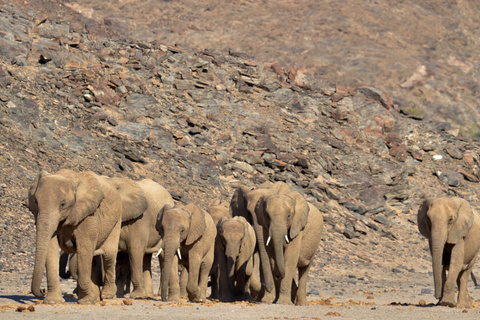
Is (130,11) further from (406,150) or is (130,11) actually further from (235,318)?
(235,318)

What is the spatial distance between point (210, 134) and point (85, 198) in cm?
2231

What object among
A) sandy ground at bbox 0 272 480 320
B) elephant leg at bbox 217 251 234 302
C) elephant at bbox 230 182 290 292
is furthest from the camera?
elephant leg at bbox 217 251 234 302

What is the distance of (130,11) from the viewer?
252 feet

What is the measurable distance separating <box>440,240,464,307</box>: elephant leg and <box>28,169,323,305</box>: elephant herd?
283 cm

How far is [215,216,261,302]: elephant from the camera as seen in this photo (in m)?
17.0

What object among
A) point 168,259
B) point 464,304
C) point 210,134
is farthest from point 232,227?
point 210,134

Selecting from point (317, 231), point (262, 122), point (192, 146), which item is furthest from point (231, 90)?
point (317, 231)

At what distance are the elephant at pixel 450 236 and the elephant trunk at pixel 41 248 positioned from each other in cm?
727

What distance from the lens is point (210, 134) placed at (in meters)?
37.0

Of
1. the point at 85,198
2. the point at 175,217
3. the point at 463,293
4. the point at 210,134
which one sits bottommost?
the point at 210,134

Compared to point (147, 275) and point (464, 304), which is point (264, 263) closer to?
point (147, 275)

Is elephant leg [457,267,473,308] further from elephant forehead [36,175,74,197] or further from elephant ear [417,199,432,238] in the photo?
elephant forehead [36,175,74,197]

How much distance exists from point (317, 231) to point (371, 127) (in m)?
25.1

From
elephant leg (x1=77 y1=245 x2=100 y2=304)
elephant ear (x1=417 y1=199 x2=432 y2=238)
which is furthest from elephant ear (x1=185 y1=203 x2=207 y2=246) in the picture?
elephant ear (x1=417 y1=199 x2=432 y2=238)
